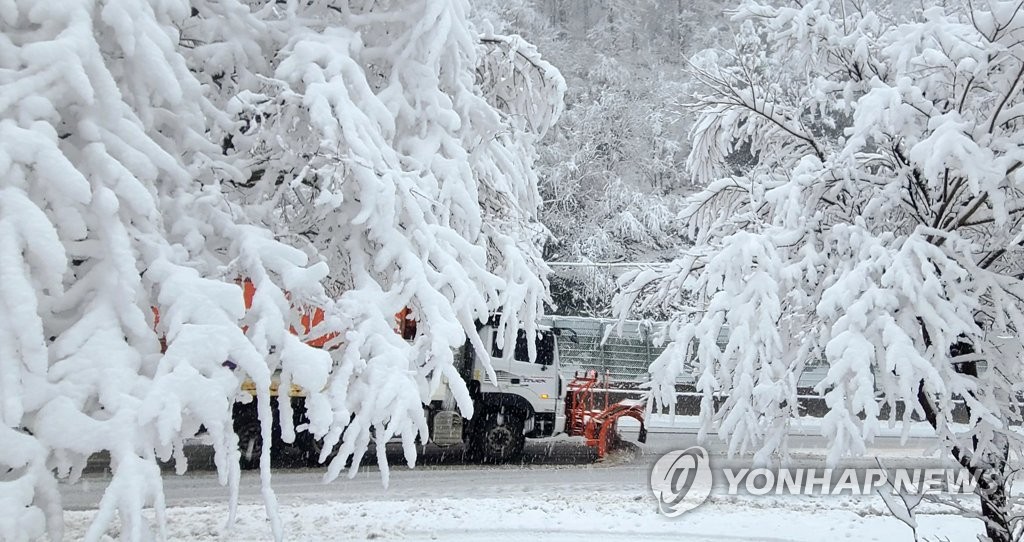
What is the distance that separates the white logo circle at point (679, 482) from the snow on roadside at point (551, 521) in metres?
0.18

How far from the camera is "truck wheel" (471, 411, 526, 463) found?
12.7m

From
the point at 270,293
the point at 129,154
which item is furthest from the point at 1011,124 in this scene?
the point at 129,154

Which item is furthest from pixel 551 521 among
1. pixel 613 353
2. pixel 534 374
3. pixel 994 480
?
pixel 613 353

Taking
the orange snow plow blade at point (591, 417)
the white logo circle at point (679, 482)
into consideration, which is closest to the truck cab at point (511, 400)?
the orange snow plow blade at point (591, 417)

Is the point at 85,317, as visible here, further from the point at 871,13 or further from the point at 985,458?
the point at 871,13

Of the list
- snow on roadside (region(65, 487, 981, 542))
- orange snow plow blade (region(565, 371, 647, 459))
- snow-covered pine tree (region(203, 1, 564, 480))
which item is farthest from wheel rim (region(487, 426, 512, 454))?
snow-covered pine tree (region(203, 1, 564, 480))

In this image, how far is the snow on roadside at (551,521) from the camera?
7438 millimetres

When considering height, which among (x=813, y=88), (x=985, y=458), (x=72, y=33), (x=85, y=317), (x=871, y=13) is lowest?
(x=985, y=458)

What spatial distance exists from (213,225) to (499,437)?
10.0 metres

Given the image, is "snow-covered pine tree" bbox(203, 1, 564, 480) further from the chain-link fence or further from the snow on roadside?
the chain-link fence

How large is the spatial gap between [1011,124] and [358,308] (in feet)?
13.5

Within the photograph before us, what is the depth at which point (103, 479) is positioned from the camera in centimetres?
1061

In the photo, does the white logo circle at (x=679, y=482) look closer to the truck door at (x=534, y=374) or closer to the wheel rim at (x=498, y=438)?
the truck door at (x=534, y=374)

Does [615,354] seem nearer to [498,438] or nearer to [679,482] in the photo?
[498,438]
